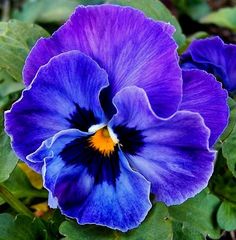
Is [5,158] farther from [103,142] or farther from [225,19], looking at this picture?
[225,19]

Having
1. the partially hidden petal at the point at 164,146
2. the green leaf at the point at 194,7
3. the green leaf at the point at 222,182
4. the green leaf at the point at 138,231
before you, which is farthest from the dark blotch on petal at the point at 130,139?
the green leaf at the point at 194,7

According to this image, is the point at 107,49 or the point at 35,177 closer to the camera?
the point at 107,49

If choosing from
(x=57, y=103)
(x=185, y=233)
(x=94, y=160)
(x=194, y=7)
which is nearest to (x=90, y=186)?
(x=94, y=160)

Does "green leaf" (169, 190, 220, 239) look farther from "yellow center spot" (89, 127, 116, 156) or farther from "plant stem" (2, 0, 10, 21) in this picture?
"plant stem" (2, 0, 10, 21)

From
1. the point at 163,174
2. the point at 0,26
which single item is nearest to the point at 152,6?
the point at 0,26

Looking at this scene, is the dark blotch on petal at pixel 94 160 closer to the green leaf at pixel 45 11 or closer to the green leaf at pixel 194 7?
the green leaf at pixel 45 11

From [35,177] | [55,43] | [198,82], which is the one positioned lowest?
[35,177]

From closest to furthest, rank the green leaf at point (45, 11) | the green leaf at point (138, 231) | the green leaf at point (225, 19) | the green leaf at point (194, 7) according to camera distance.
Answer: the green leaf at point (138, 231) < the green leaf at point (225, 19) < the green leaf at point (45, 11) < the green leaf at point (194, 7)

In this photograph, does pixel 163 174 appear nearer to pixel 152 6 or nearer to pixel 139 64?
pixel 139 64
